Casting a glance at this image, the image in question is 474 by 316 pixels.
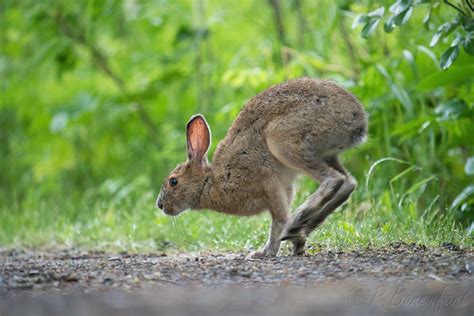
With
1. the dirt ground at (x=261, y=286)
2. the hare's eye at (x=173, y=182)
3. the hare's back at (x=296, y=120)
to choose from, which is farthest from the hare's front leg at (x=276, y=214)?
the hare's eye at (x=173, y=182)

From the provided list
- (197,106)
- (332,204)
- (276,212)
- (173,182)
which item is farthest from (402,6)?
(197,106)

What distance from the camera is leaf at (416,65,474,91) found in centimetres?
698

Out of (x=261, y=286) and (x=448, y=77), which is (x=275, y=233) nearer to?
(x=261, y=286)

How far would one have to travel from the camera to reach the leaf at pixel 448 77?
6984mm

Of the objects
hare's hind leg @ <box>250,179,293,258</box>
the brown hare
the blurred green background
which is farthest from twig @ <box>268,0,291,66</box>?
hare's hind leg @ <box>250,179,293,258</box>

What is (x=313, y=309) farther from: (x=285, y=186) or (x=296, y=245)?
(x=285, y=186)

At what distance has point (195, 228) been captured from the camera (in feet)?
24.2

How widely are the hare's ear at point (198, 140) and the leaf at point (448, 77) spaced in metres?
1.84

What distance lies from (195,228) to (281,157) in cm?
159

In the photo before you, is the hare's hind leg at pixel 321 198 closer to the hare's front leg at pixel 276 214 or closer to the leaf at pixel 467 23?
the hare's front leg at pixel 276 214

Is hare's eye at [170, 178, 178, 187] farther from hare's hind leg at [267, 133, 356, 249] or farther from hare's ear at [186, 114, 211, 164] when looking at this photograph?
hare's hind leg at [267, 133, 356, 249]

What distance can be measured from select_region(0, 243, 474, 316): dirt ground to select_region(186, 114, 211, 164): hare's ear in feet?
4.33

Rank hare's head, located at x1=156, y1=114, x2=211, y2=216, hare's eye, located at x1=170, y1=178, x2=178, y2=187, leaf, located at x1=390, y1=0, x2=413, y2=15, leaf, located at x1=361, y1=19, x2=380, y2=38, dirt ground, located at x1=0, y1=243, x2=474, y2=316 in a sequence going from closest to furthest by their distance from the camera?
dirt ground, located at x1=0, y1=243, x2=474, y2=316 → leaf, located at x1=390, y1=0, x2=413, y2=15 → leaf, located at x1=361, y1=19, x2=380, y2=38 → hare's head, located at x1=156, y1=114, x2=211, y2=216 → hare's eye, located at x1=170, y1=178, x2=178, y2=187

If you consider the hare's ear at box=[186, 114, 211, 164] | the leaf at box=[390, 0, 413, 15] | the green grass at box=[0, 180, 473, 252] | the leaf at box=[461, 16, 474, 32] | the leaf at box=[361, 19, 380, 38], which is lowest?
the green grass at box=[0, 180, 473, 252]
